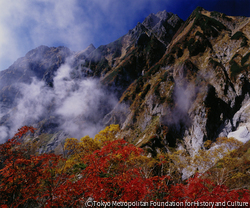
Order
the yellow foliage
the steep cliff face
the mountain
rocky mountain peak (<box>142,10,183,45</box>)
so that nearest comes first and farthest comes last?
the yellow foliage, the steep cliff face, the mountain, rocky mountain peak (<box>142,10,183,45</box>)

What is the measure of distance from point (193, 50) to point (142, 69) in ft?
155

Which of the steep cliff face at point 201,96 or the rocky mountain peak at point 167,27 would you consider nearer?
the steep cliff face at point 201,96

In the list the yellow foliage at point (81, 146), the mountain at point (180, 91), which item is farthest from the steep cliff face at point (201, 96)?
the yellow foliage at point (81, 146)

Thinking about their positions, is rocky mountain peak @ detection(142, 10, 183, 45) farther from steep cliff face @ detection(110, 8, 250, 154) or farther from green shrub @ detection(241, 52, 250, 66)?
green shrub @ detection(241, 52, 250, 66)

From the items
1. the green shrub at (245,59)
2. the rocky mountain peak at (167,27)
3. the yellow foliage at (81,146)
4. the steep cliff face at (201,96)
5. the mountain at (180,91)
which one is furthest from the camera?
the rocky mountain peak at (167,27)

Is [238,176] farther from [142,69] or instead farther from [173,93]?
[142,69]

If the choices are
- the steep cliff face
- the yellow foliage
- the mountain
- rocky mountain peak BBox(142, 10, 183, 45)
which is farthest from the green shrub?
rocky mountain peak BBox(142, 10, 183, 45)

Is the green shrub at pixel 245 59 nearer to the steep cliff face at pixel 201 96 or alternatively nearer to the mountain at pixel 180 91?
the mountain at pixel 180 91

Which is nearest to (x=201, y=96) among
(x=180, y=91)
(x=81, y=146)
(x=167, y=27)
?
(x=180, y=91)

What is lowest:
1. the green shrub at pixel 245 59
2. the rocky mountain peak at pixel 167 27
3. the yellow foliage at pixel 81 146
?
the yellow foliage at pixel 81 146

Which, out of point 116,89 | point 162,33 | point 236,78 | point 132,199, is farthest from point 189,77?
point 162,33

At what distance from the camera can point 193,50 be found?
5553 centimetres

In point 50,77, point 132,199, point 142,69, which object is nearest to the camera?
point 132,199

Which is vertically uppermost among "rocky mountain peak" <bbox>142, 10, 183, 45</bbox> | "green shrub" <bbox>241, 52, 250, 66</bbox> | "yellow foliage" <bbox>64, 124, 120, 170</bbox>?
"rocky mountain peak" <bbox>142, 10, 183, 45</bbox>
